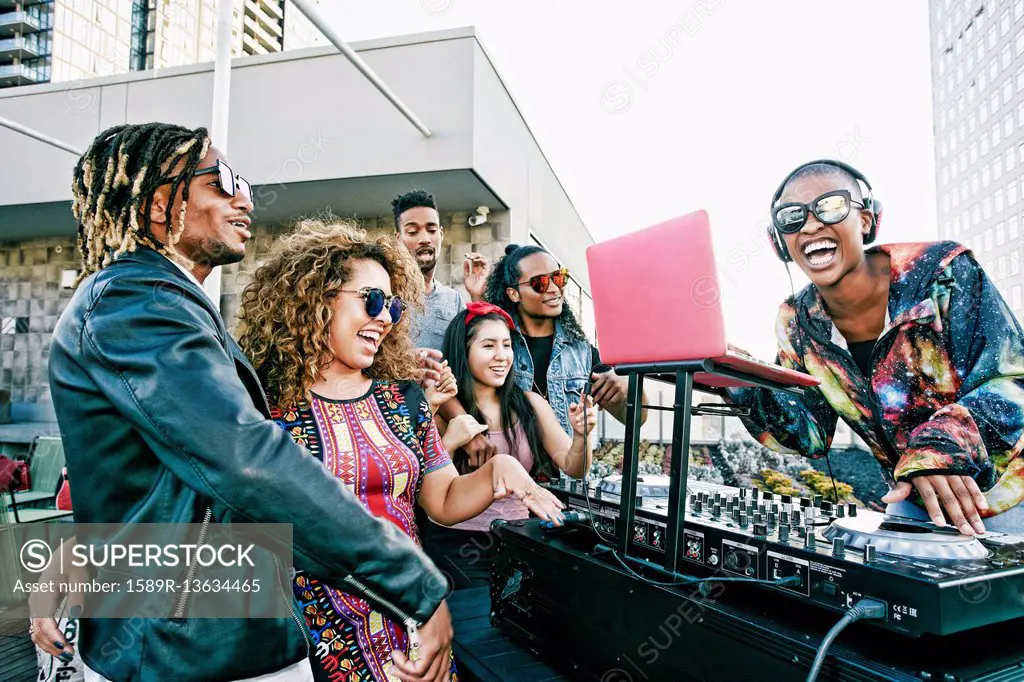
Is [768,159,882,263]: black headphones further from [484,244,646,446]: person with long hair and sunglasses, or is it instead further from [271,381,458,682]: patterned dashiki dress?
[271,381,458,682]: patterned dashiki dress

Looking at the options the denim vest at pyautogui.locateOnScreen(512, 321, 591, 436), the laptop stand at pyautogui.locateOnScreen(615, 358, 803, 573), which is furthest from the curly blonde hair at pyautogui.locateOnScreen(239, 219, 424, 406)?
the denim vest at pyautogui.locateOnScreen(512, 321, 591, 436)

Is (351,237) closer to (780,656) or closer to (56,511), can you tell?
(780,656)

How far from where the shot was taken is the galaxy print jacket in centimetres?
131

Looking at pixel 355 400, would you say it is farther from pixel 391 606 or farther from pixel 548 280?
pixel 548 280

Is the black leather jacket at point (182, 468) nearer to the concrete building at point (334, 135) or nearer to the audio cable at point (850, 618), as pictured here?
the audio cable at point (850, 618)

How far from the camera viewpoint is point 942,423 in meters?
1.22

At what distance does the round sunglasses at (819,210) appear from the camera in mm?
1635

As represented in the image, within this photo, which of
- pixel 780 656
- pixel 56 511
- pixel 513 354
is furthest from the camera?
pixel 56 511

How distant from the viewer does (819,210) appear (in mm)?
1649

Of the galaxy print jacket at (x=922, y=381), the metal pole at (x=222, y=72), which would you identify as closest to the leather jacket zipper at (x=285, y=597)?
the galaxy print jacket at (x=922, y=381)

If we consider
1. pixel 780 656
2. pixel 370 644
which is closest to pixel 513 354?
pixel 370 644

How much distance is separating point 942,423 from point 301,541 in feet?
4.34

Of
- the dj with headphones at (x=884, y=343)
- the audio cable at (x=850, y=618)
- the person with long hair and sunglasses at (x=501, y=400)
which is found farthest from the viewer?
the person with long hair and sunglasses at (x=501, y=400)

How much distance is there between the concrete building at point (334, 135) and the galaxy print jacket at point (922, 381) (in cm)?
349
